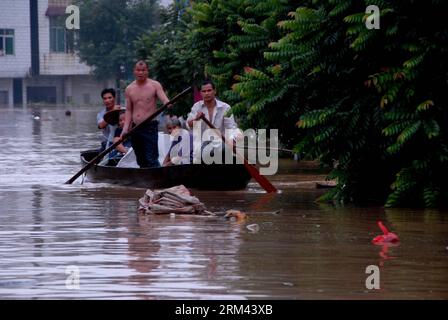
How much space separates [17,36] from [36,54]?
1602 mm

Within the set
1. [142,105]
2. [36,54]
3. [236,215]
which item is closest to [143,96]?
[142,105]

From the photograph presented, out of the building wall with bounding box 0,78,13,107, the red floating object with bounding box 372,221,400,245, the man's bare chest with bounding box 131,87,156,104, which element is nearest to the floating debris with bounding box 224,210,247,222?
the red floating object with bounding box 372,221,400,245

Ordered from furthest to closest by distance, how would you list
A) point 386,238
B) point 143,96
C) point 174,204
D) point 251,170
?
point 143,96, point 251,170, point 174,204, point 386,238

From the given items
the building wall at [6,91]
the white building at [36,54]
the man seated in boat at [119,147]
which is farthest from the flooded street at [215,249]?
the building wall at [6,91]

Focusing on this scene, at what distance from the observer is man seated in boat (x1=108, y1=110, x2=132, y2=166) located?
18.9 meters

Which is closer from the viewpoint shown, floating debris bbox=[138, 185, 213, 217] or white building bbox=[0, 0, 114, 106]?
floating debris bbox=[138, 185, 213, 217]

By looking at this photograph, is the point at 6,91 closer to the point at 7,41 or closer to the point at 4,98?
the point at 4,98

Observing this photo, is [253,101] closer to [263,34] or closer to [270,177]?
[263,34]

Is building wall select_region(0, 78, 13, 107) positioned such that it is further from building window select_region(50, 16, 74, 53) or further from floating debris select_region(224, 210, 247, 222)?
floating debris select_region(224, 210, 247, 222)

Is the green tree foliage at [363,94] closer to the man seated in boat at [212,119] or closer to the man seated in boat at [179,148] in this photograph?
the man seated in boat at [212,119]

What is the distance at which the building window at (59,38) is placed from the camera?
73.9 m

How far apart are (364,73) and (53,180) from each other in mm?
6789

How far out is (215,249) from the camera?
420 inches

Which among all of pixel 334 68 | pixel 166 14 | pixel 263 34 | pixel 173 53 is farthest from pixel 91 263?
pixel 166 14
